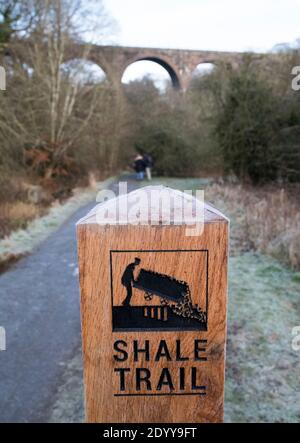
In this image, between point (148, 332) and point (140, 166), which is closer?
point (148, 332)

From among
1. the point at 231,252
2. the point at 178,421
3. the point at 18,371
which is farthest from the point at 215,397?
the point at 231,252

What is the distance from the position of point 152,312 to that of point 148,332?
0.17ft

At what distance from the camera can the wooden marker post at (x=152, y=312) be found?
793mm

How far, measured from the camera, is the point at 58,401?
2.60 meters

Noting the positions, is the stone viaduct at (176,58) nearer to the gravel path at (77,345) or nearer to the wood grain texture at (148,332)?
the gravel path at (77,345)

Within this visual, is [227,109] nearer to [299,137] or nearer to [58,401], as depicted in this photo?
[299,137]

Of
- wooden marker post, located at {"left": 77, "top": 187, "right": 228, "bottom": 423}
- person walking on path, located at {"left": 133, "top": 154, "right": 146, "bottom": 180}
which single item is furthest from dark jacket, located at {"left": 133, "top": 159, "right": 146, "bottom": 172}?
wooden marker post, located at {"left": 77, "top": 187, "right": 228, "bottom": 423}

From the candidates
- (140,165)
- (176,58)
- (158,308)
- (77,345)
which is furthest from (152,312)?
(176,58)

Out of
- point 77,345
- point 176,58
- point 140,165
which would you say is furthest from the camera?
point 176,58

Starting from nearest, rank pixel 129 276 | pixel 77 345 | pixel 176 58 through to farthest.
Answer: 1. pixel 129 276
2. pixel 77 345
3. pixel 176 58

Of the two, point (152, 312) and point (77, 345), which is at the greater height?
point (152, 312)

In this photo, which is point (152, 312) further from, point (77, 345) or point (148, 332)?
point (77, 345)

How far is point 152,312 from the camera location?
829 millimetres

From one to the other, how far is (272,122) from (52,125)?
7362 mm
